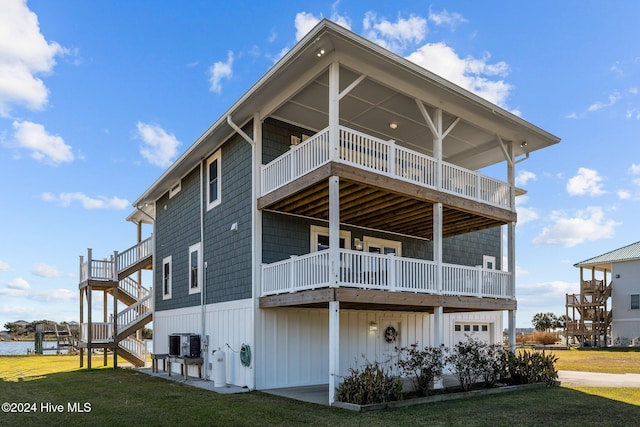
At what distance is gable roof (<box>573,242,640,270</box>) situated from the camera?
36375mm

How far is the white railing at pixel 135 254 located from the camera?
72.7 feet

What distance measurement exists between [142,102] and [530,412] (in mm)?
15767

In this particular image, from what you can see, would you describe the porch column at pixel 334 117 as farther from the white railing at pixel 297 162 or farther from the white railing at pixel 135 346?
the white railing at pixel 135 346

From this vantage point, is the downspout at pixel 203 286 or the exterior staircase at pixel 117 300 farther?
the exterior staircase at pixel 117 300

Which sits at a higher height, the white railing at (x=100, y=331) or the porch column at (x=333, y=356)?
the porch column at (x=333, y=356)

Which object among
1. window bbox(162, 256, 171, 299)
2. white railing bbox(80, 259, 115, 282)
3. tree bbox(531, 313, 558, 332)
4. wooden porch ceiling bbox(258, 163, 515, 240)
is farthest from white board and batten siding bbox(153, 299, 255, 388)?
tree bbox(531, 313, 558, 332)

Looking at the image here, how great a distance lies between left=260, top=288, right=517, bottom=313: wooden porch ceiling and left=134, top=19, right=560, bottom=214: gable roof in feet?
16.1

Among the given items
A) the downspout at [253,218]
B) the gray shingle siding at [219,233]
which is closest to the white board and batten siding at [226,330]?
the downspout at [253,218]

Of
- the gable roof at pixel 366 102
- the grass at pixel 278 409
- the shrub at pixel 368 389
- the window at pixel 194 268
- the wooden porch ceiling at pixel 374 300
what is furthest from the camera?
the window at pixel 194 268

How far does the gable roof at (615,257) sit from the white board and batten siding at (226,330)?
102ft

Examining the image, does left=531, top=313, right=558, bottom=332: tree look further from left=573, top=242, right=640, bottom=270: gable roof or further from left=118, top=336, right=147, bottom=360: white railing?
left=118, top=336, right=147, bottom=360: white railing

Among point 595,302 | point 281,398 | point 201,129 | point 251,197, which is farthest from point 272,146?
point 595,302

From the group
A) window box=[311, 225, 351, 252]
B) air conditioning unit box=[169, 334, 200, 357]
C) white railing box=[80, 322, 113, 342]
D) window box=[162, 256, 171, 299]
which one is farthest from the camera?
white railing box=[80, 322, 113, 342]

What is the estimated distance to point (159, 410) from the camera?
10.3m
